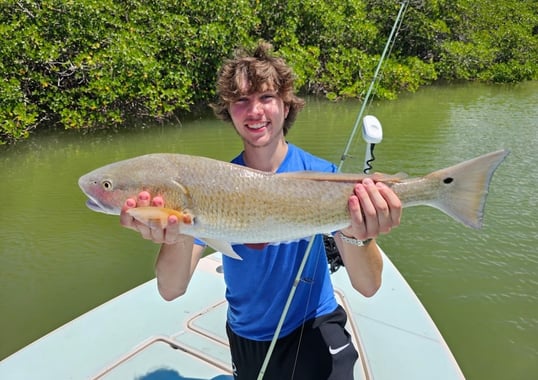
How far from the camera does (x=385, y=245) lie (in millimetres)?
6637

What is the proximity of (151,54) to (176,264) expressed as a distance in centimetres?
1181

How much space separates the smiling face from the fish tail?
0.84m

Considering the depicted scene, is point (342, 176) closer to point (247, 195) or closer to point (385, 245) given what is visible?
point (247, 195)

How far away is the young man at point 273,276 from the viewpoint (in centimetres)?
224

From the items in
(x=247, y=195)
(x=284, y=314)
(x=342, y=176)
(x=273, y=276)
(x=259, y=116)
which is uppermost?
(x=259, y=116)

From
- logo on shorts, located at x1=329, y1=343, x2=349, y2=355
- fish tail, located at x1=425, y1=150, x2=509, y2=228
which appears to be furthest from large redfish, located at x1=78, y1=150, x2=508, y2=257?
logo on shorts, located at x1=329, y1=343, x2=349, y2=355

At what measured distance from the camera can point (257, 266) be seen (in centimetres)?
227

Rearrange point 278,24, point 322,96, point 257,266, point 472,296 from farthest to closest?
point 322,96, point 278,24, point 472,296, point 257,266

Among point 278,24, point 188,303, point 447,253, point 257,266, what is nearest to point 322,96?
point 278,24

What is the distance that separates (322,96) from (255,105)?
18170 mm

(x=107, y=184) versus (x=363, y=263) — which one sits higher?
(x=107, y=184)

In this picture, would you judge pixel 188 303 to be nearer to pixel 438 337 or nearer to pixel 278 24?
pixel 438 337

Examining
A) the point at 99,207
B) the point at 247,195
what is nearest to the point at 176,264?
the point at 99,207

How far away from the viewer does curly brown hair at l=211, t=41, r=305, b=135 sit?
232cm
